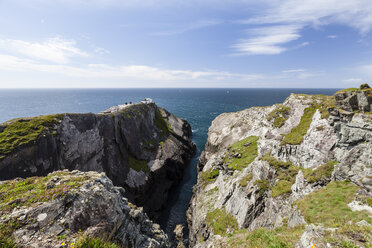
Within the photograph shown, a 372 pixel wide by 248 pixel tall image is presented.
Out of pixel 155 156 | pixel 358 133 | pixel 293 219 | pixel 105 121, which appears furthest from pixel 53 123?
pixel 358 133

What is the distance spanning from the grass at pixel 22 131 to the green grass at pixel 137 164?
20551 millimetres

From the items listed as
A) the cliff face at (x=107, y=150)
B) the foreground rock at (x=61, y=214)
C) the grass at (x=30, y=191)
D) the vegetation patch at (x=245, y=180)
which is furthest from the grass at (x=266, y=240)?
the cliff face at (x=107, y=150)

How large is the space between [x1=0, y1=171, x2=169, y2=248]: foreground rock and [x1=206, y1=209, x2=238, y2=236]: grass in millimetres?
11350

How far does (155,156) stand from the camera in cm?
5456

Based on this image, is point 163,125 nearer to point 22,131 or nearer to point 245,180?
point 22,131

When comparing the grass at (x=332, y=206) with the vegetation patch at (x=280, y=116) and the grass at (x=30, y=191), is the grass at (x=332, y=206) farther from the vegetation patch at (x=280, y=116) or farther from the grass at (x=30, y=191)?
A: the grass at (x=30, y=191)

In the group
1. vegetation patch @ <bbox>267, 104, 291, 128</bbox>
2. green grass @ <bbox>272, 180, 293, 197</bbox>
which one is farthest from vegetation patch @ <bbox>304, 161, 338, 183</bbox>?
vegetation patch @ <bbox>267, 104, 291, 128</bbox>

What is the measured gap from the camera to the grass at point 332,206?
12977 mm

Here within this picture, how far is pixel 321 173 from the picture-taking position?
62.3 feet

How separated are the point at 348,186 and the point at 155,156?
4716 cm

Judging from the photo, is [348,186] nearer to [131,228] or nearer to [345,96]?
[345,96]

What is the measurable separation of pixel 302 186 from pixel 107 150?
4327 cm

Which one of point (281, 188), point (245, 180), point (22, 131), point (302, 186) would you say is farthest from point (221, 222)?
point (22, 131)

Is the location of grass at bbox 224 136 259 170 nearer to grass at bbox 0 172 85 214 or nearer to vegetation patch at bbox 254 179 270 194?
vegetation patch at bbox 254 179 270 194
